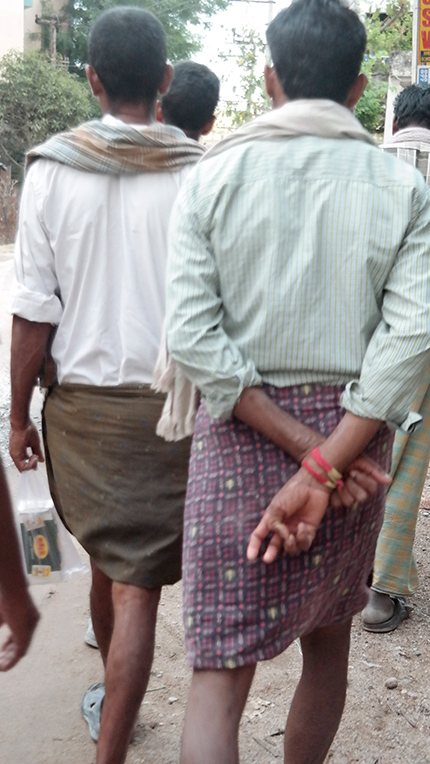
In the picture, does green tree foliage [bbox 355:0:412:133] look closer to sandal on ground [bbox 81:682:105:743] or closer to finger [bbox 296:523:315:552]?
sandal on ground [bbox 81:682:105:743]

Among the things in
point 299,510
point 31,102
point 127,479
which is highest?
point 299,510

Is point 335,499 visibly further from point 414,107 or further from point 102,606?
point 414,107

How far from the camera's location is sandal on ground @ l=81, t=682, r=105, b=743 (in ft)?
8.81

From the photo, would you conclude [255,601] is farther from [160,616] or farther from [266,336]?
[160,616]

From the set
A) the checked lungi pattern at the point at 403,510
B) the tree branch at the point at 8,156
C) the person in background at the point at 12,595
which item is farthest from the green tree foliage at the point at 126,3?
the person in background at the point at 12,595

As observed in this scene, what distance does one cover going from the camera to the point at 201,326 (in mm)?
1697

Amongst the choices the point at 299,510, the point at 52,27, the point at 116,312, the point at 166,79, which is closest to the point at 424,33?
the point at 166,79

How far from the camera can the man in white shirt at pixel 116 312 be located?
7.50ft

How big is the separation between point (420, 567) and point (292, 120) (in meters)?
2.65

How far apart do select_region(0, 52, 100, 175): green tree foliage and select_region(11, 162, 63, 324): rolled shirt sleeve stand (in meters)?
23.1

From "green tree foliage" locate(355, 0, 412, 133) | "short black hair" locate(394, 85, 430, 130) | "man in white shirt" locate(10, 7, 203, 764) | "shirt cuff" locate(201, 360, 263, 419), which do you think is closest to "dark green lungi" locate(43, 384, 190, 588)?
"man in white shirt" locate(10, 7, 203, 764)

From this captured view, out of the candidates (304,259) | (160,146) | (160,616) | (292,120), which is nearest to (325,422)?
(304,259)

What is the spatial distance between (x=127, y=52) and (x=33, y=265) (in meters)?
0.62

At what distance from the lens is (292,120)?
5.71ft
